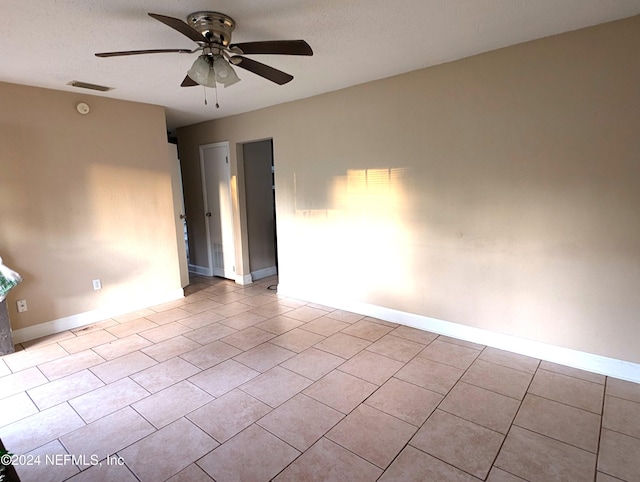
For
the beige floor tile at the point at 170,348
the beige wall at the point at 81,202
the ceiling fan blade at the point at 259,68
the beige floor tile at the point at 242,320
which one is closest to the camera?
the ceiling fan blade at the point at 259,68

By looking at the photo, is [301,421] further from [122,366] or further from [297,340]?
[122,366]

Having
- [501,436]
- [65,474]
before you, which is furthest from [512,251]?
[65,474]

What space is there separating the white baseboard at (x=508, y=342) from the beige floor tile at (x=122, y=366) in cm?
202

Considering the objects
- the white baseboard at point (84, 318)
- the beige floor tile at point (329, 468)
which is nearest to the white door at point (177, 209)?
the white baseboard at point (84, 318)

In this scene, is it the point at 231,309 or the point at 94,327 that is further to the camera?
the point at 231,309

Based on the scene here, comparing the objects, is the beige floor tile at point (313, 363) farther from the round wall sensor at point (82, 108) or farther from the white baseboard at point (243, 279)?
the round wall sensor at point (82, 108)

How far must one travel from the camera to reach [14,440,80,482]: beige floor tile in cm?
171

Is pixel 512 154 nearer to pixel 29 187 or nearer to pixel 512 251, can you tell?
pixel 512 251

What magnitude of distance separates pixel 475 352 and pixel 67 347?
11.7 feet

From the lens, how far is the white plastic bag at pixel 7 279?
9.49 feet

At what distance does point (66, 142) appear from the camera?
345 centimetres

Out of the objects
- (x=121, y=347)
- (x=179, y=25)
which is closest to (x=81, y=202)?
(x=121, y=347)

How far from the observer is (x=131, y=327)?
3570 millimetres

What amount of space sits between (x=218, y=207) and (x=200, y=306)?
1.70 meters
